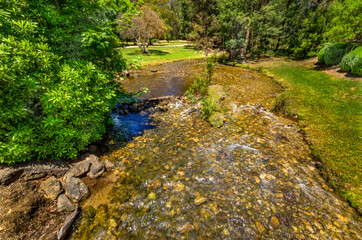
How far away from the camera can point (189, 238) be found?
361 cm

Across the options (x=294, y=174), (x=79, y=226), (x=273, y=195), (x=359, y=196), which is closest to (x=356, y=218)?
(x=359, y=196)

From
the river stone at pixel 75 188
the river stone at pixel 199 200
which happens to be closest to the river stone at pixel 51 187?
the river stone at pixel 75 188

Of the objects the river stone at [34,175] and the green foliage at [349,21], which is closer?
the river stone at [34,175]

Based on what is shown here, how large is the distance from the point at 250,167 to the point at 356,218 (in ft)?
9.34

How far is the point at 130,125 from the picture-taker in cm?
866

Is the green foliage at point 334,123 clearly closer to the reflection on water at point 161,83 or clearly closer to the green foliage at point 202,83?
the green foliage at point 202,83

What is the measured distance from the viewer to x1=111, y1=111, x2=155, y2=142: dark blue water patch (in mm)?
7684

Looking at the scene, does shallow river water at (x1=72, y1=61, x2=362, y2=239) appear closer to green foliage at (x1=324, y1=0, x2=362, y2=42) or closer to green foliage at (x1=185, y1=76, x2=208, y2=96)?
green foliage at (x1=185, y1=76, x2=208, y2=96)

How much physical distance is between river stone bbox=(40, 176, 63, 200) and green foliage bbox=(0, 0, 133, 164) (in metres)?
0.80

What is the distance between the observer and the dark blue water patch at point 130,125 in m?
7.68

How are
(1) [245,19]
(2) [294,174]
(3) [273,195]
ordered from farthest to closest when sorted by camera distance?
(1) [245,19] < (2) [294,174] < (3) [273,195]

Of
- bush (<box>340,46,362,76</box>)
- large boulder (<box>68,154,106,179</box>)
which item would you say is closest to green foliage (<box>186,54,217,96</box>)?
large boulder (<box>68,154,106,179</box>)

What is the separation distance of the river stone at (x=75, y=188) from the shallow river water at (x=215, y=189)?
0.29 meters

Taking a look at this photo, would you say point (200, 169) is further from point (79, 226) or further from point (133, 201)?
point (79, 226)
